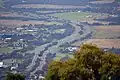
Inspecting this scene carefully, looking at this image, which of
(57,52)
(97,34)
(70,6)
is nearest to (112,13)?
(70,6)

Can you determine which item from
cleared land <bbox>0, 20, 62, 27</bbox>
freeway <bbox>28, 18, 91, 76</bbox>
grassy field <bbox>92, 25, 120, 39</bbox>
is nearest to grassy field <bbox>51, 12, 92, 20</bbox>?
freeway <bbox>28, 18, 91, 76</bbox>

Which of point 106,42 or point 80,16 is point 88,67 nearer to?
point 106,42

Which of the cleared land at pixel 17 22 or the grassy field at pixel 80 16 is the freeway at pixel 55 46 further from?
the cleared land at pixel 17 22

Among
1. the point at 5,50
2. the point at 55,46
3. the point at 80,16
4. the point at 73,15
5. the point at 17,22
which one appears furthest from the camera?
the point at 73,15

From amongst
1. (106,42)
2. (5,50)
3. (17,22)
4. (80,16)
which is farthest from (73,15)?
(5,50)

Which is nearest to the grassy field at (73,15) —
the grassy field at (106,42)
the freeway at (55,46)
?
the freeway at (55,46)

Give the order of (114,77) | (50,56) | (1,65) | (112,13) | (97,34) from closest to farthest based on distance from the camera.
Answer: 1. (114,77)
2. (1,65)
3. (50,56)
4. (97,34)
5. (112,13)

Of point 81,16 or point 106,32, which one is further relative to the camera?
point 81,16

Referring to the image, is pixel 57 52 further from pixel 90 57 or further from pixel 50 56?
pixel 90 57
